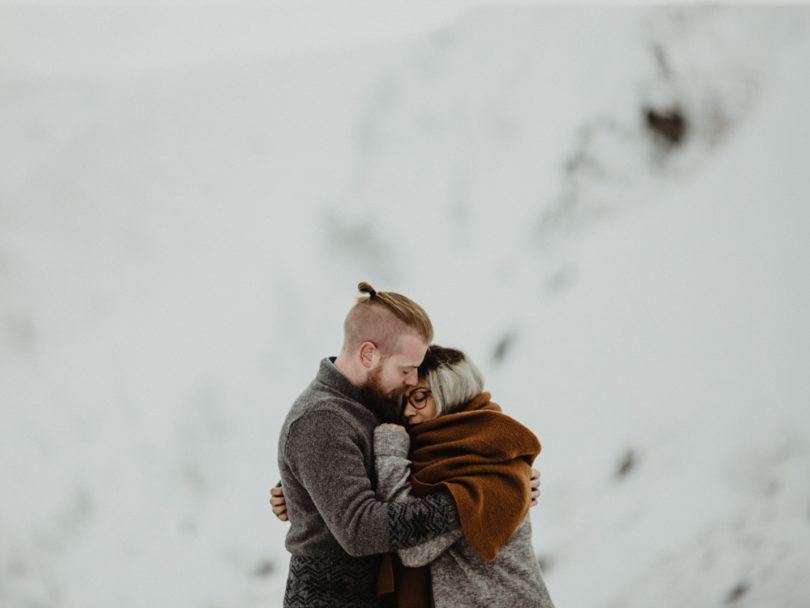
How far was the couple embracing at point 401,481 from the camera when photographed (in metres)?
1.18

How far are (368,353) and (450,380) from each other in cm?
17

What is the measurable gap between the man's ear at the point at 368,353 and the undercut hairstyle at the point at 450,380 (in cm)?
11

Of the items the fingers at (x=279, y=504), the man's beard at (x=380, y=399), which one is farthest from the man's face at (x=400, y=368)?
the fingers at (x=279, y=504)

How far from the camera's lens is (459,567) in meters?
1.27

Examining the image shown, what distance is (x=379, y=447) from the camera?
1.26 m

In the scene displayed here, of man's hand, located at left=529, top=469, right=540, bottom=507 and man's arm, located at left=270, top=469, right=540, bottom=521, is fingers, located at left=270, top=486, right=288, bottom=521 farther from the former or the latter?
man's hand, located at left=529, top=469, right=540, bottom=507

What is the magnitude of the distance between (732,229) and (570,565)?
1.34 m

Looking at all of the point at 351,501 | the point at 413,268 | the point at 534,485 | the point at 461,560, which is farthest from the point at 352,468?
the point at 413,268

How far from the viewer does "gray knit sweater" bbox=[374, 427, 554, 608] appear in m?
1.23

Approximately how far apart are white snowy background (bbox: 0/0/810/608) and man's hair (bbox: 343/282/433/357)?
1.07m

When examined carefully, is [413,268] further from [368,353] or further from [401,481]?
[401,481]

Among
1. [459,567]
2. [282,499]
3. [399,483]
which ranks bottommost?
[459,567]

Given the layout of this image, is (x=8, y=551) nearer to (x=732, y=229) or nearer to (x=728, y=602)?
(x=728, y=602)

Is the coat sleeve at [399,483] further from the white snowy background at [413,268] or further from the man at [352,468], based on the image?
the white snowy background at [413,268]
